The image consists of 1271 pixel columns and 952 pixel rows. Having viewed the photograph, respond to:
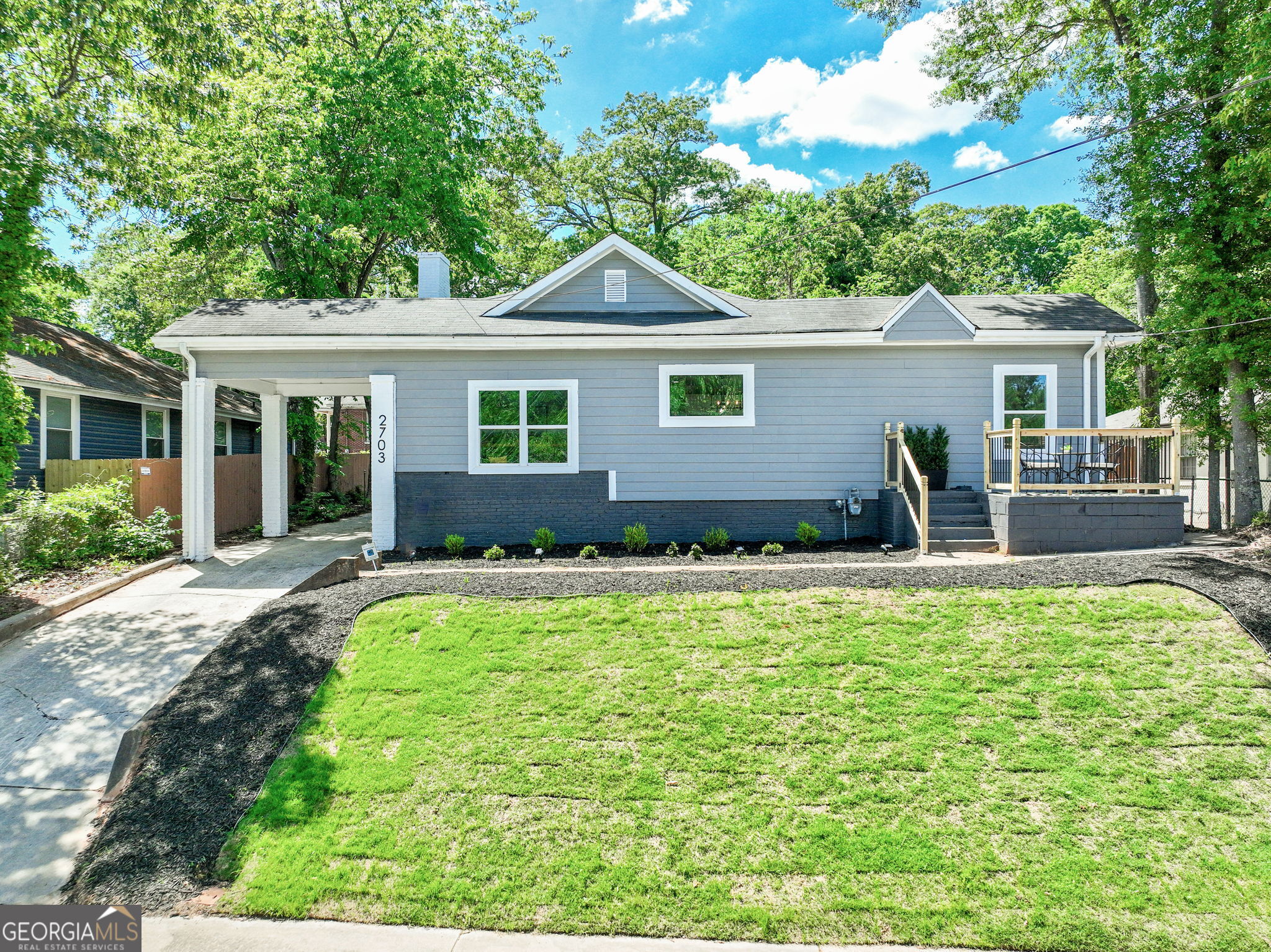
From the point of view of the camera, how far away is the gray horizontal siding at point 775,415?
34.1ft

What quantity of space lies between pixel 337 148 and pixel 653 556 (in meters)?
14.4

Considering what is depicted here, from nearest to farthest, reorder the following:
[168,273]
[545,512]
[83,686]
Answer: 1. [83,686]
2. [545,512]
3. [168,273]

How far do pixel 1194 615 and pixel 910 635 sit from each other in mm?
2696

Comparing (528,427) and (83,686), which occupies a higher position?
(528,427)

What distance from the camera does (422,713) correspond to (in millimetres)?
5008

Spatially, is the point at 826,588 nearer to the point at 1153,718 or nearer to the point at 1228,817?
the point at 1153,718

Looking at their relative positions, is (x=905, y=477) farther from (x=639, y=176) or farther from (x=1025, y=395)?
(x=639, y=176)

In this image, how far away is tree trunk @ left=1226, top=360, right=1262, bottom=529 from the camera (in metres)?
11.1

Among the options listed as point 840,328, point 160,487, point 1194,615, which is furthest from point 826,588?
point 160,487

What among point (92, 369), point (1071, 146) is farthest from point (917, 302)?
point (92, 369)

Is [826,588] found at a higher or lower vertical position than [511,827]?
higher

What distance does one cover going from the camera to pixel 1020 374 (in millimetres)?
10508

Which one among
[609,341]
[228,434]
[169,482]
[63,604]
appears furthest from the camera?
[228,434]

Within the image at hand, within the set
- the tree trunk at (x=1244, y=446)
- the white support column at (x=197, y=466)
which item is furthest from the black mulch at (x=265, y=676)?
the tree trunk at (x=1244, y=446)
